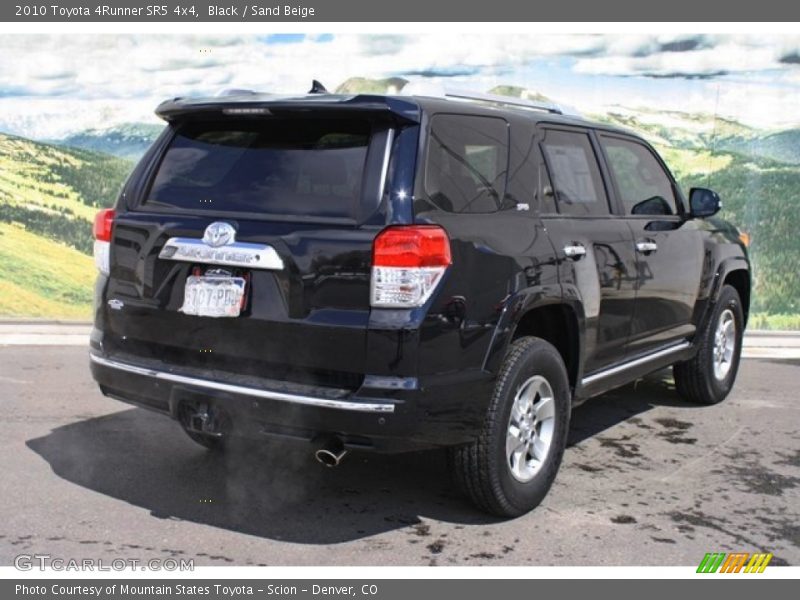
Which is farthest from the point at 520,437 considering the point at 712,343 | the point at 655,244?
the point at 712,343

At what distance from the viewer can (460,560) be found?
152 inches

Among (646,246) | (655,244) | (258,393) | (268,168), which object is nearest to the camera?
(258,393)

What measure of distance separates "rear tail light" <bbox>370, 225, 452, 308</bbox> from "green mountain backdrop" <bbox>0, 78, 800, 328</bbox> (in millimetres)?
6295

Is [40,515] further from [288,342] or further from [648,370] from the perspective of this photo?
[648,370]

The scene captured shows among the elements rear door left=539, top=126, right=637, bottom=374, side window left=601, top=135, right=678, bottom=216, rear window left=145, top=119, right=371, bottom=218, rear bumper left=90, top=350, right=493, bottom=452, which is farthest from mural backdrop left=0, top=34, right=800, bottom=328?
rear bumper left=90, top=350, right=493, bottom=452

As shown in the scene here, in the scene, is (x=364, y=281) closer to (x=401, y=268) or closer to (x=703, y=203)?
(x=401, y=268)

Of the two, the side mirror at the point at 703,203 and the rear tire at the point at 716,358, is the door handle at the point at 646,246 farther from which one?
the rear tire at the point at 716,358

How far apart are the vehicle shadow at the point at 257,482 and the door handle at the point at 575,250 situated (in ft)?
4.34

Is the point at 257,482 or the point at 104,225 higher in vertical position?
the point at 104,225

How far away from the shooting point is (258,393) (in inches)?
148

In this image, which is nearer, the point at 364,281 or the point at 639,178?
the point at 364,281

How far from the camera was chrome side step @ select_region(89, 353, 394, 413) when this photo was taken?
3617 millimetres

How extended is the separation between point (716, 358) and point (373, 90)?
469 cm

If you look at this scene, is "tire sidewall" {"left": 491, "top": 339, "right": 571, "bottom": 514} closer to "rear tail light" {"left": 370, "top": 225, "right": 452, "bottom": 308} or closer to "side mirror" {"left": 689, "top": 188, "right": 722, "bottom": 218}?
"rear tail light" {"left": 370, "top": 225, "right": 452, "bottom": 308}
